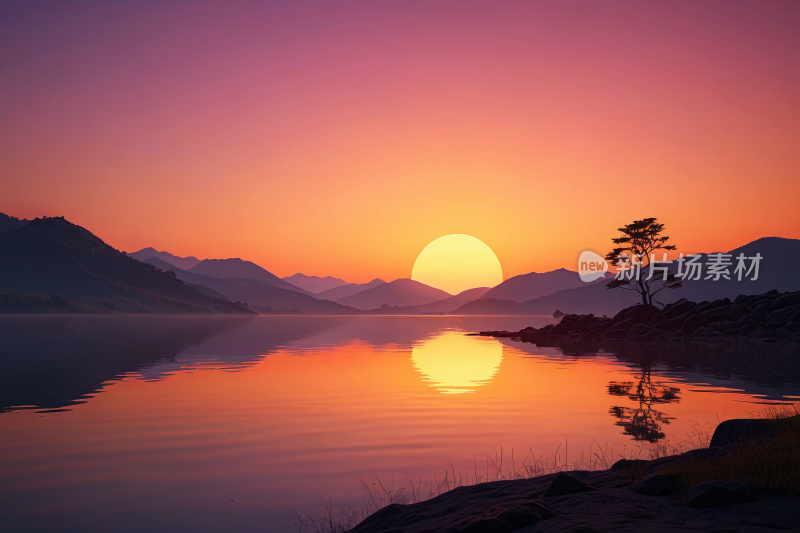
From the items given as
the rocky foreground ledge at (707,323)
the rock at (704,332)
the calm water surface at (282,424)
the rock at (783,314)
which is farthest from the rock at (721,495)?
the rock at (704,332)

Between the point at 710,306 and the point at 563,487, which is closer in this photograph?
the point at 563,487

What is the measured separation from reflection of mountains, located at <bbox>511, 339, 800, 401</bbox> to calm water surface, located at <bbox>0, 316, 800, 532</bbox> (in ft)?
0.91

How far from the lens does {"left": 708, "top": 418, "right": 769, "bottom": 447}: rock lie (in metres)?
12.2

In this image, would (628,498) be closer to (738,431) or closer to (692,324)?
(738,431)

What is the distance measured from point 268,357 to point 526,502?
139 feet

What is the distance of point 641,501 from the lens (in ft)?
30.5

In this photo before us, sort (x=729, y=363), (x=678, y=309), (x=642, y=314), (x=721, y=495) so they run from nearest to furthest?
(x=721, y=495) < (x=729, y=363) < (x=678, y=309) < (x=642, y=314)

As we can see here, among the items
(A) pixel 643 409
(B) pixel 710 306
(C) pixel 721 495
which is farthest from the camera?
(B) pixel 710 306

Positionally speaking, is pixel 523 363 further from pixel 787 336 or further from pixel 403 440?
pixel 787 336

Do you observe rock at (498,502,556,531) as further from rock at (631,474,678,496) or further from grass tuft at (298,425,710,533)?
grass tuft at (298,425,710,533)

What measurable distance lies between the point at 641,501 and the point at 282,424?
46.7 ft

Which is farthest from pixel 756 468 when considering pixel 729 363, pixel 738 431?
pixel 729 363

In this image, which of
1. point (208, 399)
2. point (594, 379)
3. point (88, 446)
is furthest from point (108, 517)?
point (594, 379)

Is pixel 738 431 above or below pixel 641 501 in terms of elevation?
above
